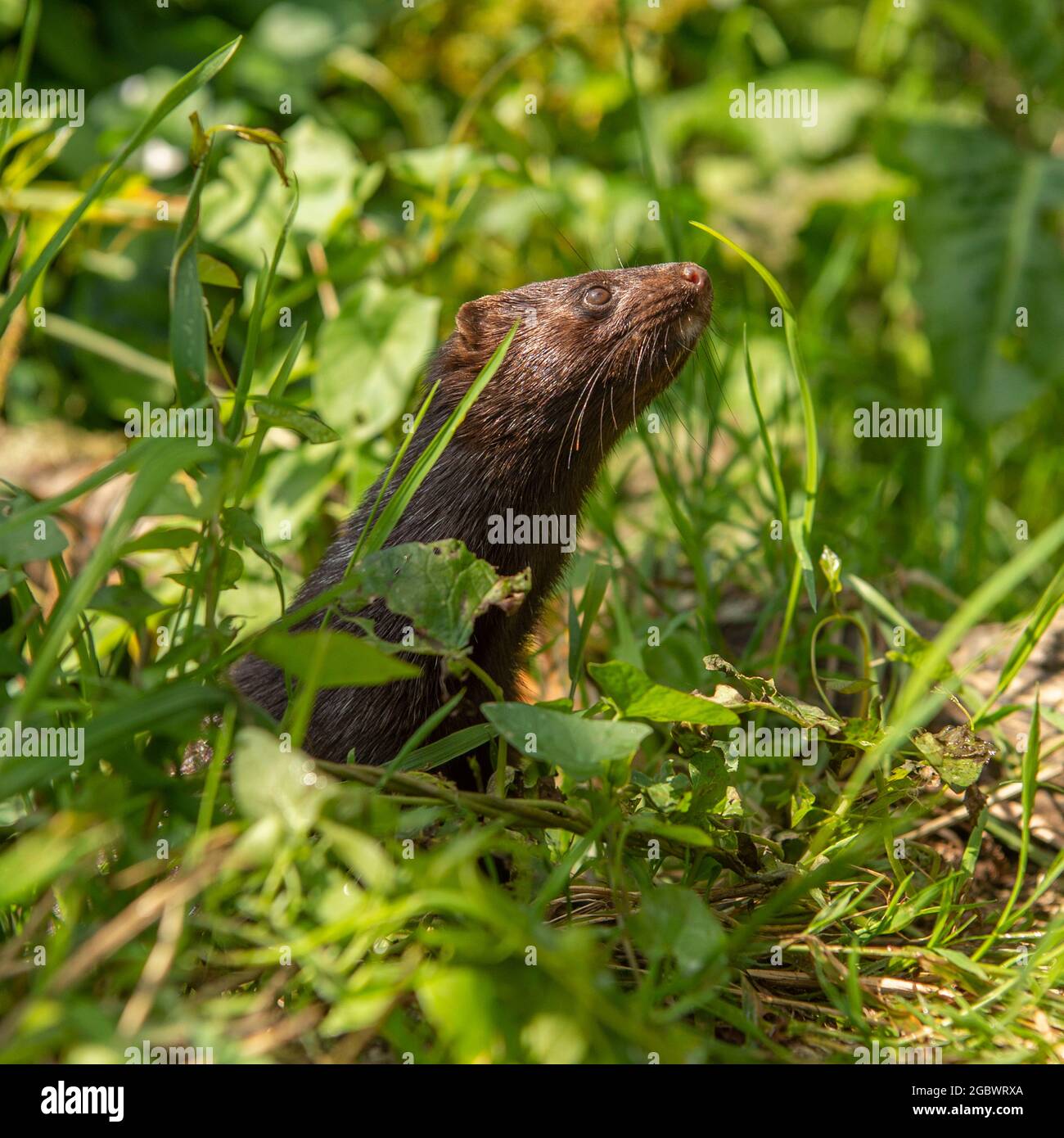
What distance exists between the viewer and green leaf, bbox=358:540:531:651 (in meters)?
2.39

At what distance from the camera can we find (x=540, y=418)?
353 centimetres

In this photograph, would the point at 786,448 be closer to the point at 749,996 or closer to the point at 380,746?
the point at 380,746

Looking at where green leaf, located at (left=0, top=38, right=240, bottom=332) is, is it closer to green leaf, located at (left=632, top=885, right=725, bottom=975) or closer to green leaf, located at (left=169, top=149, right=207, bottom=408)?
green leaf, located at (left=169, top=149, right=207, bottom=408)

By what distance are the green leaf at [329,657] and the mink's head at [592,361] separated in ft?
5.12

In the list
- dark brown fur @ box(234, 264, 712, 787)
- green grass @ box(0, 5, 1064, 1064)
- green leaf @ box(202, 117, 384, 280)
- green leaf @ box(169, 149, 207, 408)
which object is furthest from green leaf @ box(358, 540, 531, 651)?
green leaf @ box(202, 117, 384, 280)

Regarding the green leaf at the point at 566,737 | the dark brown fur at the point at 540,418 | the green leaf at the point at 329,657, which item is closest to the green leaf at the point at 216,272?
the dark brown fur at the point at 540,418

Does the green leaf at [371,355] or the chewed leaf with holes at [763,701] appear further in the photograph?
the green leaf at [371,355]

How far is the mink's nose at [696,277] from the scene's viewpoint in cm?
356

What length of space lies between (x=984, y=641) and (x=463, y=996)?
270cm

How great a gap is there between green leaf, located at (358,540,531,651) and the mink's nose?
58.3 inches

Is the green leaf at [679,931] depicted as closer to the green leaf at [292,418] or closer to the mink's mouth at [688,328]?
the green leaf at [292,418]

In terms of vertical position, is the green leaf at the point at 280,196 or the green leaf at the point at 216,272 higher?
the green leaf at the point at 280,196

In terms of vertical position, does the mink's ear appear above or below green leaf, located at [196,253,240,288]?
above

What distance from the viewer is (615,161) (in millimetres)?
6738
